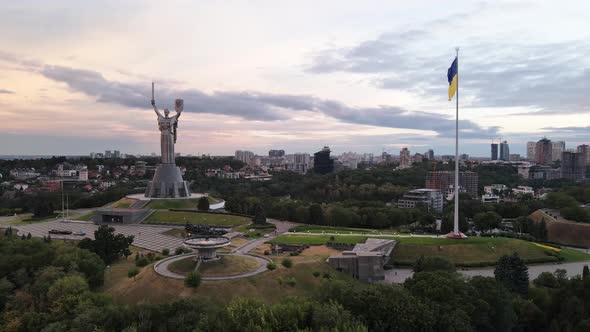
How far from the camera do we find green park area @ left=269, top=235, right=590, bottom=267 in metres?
34.9

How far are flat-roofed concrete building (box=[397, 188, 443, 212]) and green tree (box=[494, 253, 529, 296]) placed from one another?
4270 cm

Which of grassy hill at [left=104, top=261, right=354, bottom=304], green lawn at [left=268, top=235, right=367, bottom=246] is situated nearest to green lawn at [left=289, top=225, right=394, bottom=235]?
green lawn at [left=268, top=235, right=367, bottom=246]

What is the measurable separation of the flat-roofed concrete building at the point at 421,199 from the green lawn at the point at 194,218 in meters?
33.7

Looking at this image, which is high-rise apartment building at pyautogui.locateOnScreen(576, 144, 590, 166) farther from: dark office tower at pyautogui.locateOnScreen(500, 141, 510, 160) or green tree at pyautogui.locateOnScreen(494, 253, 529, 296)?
green tree at pyautogui.locateOnScreen(494, 253, 529, 296)

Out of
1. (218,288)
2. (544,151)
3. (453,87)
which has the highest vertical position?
(453,87)

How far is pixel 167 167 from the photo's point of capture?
57500mm

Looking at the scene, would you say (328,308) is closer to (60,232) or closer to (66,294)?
(66,294)

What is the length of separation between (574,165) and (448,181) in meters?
44.3

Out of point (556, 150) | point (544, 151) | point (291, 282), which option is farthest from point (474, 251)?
point (556, 150)

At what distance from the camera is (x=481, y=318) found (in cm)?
2034

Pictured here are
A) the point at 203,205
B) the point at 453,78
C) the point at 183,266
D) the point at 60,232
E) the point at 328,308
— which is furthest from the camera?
the point at 203,205

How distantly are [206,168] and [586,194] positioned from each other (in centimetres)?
8317

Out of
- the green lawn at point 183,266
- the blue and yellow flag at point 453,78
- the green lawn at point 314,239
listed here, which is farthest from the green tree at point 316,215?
the green lawn at point 183,266

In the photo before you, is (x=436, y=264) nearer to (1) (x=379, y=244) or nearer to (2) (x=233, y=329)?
(1) (x=379, y=244)
